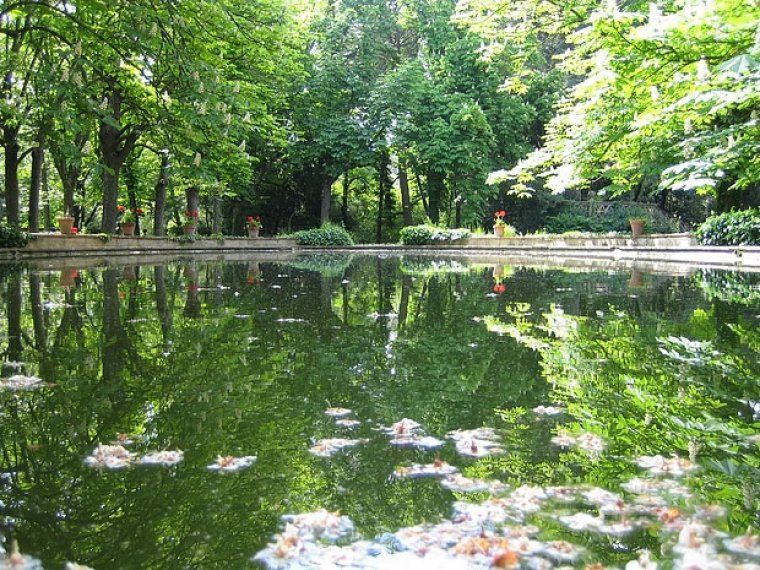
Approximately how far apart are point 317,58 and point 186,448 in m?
32.0

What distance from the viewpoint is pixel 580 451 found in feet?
9.23

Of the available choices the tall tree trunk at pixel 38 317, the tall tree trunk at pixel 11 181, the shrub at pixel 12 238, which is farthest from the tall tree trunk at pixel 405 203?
the tall tree trunk at pixel 38 317

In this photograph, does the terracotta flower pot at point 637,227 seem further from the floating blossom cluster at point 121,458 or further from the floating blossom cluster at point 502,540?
the floating blossom cluster at point 121,458

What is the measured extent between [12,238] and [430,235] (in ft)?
58.1

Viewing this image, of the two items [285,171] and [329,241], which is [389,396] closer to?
[329,241]

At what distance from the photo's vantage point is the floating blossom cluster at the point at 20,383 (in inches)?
149

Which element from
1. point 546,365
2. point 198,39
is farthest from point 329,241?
point 546,365

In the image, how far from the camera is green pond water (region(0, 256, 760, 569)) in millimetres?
2084

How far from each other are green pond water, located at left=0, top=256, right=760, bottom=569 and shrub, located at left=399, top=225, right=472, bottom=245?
21.7 metres

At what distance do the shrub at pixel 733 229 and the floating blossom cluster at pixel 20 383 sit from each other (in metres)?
15.2

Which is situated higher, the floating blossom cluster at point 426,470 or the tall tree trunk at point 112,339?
the tall tree trunk at point 112,339

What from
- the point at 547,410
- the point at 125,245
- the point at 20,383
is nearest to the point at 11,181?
the point at 125,245

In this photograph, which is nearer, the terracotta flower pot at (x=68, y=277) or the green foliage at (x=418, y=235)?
the terracotta flower pot at (x=68, y=277)

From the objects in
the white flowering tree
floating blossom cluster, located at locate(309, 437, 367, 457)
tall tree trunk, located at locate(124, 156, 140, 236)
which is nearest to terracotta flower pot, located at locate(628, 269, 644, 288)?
the white flowering tree
